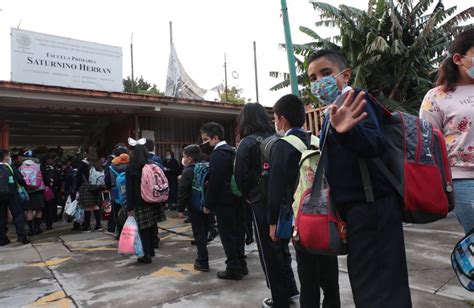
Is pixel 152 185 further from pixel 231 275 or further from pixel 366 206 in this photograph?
pixel 366 206

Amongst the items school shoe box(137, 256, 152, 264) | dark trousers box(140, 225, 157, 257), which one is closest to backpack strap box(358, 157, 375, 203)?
dark trousers box(140, 225, 157, 257)

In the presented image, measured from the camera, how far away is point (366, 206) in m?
1.63

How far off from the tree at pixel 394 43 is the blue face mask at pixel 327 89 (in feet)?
31.1

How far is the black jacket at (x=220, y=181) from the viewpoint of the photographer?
397 centimetres

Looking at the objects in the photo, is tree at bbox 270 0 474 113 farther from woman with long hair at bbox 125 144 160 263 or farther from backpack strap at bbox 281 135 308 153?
backpack strap at bbox 281 135 308 153

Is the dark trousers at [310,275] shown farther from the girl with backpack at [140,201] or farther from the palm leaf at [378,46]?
the palm leaf at [378,46]

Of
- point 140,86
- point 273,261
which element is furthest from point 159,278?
point 140,86

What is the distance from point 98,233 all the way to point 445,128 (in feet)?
22.9

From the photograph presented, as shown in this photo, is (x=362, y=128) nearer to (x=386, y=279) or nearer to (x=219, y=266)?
(x=386, y=279)

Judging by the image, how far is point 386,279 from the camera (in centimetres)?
160

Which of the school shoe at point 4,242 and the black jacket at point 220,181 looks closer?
the black jacket at point 220,181

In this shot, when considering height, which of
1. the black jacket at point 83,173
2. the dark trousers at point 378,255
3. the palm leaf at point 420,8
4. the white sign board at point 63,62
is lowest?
the dark trousers at point 378,255

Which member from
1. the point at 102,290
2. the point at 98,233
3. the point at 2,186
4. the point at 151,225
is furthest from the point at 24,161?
the point at 102,290

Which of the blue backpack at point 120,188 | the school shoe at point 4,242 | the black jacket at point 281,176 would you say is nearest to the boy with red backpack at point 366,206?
the black jacket at point 281,176
